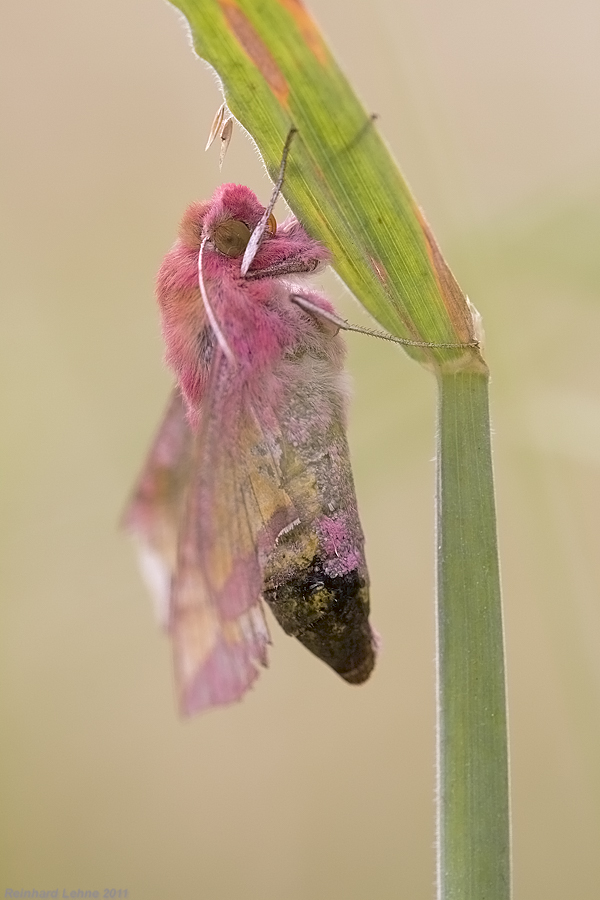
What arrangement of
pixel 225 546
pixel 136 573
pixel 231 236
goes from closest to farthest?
pixel 225 546
pixel 231 236
pixel 136 573

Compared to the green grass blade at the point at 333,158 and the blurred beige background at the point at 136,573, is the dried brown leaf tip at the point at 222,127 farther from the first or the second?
the blurred beige background at the point at 136,573

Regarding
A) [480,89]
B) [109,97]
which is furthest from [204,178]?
[480,89]

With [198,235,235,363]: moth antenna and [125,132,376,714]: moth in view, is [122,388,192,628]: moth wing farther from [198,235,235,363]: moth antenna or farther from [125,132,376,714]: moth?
[198,235,235,363]: moth antenna

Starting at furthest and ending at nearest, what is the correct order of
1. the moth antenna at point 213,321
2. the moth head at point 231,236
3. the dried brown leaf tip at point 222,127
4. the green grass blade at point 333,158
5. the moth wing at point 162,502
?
1. the moth wing at point 162,502
2. the moth head at point 231,236
3. the moth antenna at point 213,321
4. the dried brown leaf tip at point 222,127
5. the green grass blade at point 333,158

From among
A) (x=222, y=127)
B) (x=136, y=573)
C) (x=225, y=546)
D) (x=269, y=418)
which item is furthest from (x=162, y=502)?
(x=136, y=573)

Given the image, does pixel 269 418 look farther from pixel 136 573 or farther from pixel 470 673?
pixel 136 573

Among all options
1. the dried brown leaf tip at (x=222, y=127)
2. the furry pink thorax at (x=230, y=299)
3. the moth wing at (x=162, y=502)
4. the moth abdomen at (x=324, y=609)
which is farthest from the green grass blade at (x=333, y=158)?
the moth wing at (x=162, y=502)
